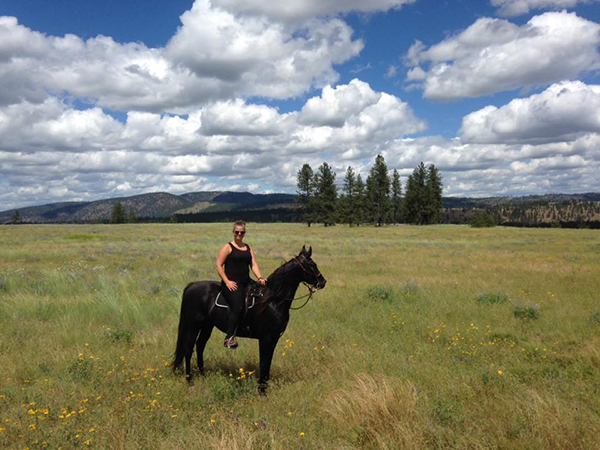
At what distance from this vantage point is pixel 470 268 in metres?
20.3

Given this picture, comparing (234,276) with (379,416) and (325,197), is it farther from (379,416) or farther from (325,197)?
(325,197)

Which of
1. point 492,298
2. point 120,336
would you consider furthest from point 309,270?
point 492,298

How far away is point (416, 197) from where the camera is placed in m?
91.2

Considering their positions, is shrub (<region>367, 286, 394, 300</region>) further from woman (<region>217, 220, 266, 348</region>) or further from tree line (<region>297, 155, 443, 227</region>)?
tree line (<region>297, 155, 443, 227</region>)

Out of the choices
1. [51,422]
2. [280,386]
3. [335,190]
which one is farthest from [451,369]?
[335,190]

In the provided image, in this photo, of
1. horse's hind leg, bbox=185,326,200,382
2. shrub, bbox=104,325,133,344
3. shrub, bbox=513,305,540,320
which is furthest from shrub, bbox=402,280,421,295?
shrub, bbox=104,325,133,344

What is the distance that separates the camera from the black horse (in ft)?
20.2

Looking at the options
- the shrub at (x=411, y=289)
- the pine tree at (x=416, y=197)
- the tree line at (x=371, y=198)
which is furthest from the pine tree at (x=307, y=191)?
the shrub at (x=411, y=289)

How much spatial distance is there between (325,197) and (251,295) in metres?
74.0

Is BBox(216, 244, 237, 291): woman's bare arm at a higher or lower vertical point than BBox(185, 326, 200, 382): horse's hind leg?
higher

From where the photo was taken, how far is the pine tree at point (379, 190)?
86.6 metres

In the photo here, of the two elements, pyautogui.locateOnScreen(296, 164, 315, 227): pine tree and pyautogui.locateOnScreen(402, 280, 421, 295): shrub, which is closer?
pyautogui.locateOnScreen(402, 280, 421, 295): shrub

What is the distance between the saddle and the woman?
0.08 meters

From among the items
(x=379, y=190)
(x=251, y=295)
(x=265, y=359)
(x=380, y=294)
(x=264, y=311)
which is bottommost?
(x=380, y=294)
